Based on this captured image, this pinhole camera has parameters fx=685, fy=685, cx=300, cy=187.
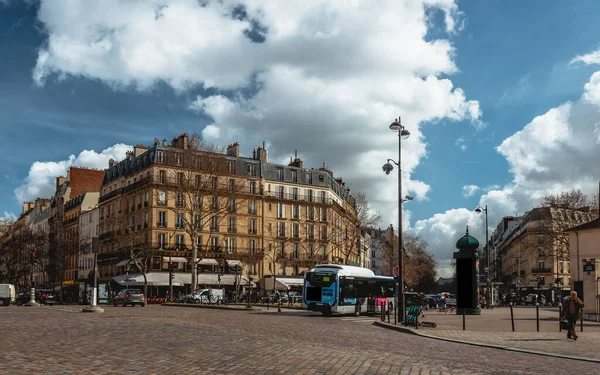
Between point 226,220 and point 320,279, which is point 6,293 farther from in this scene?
point 320,279

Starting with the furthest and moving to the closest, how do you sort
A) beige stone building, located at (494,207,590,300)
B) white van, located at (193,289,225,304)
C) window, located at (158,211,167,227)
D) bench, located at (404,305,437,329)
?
1. window, located at (158,211,167,227)
2. beige stone building, located at (494,207,590,300)
3. white van, located at (193,289,225,304)
4. bench, located at (404,305,437,329)

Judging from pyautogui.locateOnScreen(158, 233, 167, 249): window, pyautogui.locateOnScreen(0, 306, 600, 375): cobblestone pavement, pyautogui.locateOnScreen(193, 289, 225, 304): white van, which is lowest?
pyautogui.locateOnScreen(193, 289, 225, 304): white van

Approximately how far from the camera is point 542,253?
91.7m

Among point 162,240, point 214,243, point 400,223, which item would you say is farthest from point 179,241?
point 400,223

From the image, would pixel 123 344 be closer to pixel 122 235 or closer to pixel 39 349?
pixel 39 349

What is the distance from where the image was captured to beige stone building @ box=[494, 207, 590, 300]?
62.6 meters

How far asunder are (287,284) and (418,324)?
152 feet

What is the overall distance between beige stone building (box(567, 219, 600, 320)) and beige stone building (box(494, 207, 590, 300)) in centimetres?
3047

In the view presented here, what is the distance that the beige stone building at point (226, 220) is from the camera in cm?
6962

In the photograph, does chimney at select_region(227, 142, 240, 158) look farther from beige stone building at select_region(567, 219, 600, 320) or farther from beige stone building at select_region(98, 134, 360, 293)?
beige stone building at select_region(567, 219, 600, 320)

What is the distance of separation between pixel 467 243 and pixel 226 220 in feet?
143

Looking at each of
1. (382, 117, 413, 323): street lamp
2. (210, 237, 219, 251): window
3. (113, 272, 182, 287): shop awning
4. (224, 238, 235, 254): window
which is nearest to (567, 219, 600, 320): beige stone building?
(382, 117, 413, 323): street lamp

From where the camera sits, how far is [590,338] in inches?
780

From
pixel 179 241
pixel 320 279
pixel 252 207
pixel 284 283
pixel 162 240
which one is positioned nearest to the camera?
pixel 320 279
